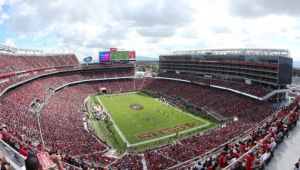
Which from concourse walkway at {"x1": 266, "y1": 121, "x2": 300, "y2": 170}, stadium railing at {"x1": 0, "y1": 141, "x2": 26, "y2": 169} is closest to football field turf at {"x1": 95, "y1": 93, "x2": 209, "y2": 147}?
concourse walkway at {"x1": 266, "y1": 121, "x2": 300, "y2": 170}

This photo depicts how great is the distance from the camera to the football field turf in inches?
1172

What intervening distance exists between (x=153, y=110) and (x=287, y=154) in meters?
32.9

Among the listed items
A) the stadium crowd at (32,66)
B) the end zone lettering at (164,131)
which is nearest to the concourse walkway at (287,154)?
the end zone lettering at (164,131)

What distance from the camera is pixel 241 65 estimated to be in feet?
144

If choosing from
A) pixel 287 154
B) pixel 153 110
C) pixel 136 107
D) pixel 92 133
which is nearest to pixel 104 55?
pixel 136 107

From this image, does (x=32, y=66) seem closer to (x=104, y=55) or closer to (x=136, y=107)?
(x=104, y=55)

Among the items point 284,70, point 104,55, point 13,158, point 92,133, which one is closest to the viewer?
point 13,158

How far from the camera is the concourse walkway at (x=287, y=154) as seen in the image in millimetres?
9047

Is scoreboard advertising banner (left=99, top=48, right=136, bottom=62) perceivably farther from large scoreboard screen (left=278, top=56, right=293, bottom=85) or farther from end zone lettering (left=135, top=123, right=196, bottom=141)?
large scoreboard screen (left=278, top=56, right=293, bottom=85)

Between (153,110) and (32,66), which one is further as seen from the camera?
(32,66)

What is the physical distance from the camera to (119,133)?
1200 inches

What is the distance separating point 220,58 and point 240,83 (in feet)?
29.1

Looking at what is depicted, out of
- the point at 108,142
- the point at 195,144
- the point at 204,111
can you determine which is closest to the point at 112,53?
the point at 204,111

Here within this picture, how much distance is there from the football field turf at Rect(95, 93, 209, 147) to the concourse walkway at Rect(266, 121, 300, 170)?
1873 centimetres
